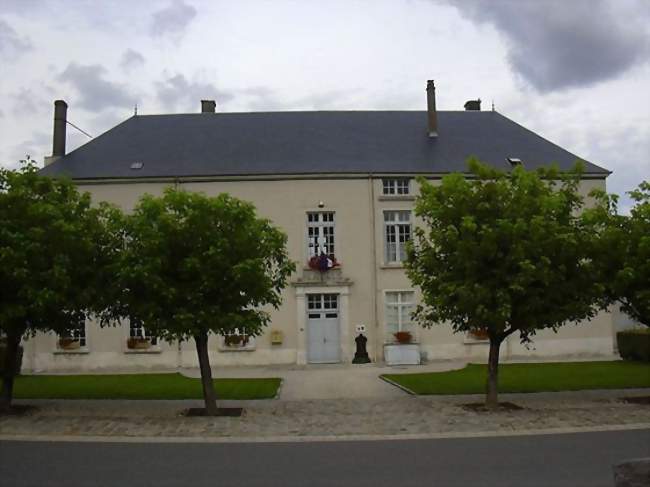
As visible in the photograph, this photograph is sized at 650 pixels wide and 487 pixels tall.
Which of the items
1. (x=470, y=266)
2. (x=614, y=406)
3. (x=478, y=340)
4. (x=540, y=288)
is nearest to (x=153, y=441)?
(x=470, y=266)

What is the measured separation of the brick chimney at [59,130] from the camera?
95.0 ft

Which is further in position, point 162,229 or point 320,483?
point 162,229

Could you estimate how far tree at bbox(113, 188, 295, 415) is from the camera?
43.3 ft

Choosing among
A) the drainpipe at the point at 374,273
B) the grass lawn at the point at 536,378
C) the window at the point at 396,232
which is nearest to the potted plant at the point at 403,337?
the drainpipe at the point at 374,273

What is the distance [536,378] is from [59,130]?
21.6 m

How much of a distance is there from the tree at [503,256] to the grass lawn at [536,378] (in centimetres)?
312

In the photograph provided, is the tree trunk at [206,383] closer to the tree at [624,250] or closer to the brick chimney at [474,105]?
the tree at [624,250]

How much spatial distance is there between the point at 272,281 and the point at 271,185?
41.4ft

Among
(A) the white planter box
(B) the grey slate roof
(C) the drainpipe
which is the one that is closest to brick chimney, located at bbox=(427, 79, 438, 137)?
(B) the grey slate roof

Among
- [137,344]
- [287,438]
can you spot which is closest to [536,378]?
[287,438]

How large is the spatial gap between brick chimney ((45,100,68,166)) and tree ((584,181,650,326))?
2202 cm

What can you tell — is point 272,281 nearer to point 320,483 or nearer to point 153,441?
point 153,441

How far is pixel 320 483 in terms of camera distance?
309 inches

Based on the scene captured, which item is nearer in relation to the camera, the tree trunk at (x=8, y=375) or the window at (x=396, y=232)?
the tree trunk at (x=8, y=375)
